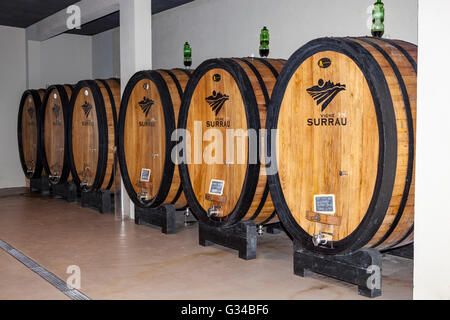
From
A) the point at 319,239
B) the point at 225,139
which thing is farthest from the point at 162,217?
the point at 319,239

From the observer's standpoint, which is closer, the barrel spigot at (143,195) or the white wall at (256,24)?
the white wall at (256,24)

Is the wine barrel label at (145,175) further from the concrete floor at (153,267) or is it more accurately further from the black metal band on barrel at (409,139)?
the black metal band on barrel at (409,139)

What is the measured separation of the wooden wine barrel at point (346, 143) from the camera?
9.82 ft

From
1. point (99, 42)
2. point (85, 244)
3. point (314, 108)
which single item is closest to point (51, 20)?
point (99, 42)

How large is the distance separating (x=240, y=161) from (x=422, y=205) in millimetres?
1729

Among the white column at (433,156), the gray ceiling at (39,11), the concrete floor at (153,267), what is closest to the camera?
the white column at (433,156)

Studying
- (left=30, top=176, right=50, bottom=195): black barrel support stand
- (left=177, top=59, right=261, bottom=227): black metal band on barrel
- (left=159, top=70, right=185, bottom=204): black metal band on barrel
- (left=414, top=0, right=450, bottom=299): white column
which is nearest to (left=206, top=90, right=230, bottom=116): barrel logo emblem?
(left=177, top=59, right=261, bottom=227): black metal band on barrel

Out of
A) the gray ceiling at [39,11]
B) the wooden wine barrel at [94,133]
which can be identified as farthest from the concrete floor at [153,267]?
the gray ceiling at [39,11]

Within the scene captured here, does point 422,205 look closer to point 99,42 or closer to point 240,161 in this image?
point 240,161

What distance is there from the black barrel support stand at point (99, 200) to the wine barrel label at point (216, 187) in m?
2.44

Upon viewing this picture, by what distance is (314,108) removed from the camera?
3424 mm

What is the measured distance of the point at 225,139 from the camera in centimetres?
428

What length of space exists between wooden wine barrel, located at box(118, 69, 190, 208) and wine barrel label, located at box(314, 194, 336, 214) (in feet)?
6.59
